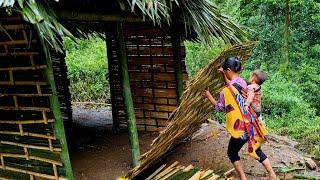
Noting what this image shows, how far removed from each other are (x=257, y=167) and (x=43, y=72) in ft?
10.3

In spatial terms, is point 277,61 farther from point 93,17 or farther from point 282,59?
point 93,17

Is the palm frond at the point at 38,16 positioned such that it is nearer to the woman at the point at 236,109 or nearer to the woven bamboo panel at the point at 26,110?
the woven bamboo panel at the point at 26,110

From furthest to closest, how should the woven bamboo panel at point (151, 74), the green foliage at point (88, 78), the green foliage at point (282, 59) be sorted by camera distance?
the green foliage at point (88, 78) < the green foliage at point (282, 59) < the woven bamboo panel at point (151, 74)

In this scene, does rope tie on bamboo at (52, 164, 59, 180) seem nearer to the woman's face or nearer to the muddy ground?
the muddy ground

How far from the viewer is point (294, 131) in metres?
8.88

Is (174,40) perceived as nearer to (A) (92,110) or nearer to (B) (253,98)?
(B) (253,98)

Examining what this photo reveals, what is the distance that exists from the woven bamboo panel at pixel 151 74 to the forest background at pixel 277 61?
3.64 metres

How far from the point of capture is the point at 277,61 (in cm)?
1407

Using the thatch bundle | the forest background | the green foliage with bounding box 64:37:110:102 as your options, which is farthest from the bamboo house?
the green foliage with bounding box 64:37:110:102

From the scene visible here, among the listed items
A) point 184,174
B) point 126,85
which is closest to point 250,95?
point 184,174

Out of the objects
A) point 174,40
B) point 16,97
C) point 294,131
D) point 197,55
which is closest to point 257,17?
point 197,55

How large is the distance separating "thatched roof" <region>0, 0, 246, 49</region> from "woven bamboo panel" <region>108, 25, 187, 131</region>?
0.91 m

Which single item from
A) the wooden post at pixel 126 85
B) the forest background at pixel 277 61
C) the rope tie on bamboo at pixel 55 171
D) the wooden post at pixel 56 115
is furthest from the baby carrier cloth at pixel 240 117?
the forest background at pixel 277 61

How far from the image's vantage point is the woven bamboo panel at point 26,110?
4102 mm
